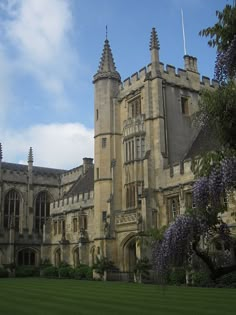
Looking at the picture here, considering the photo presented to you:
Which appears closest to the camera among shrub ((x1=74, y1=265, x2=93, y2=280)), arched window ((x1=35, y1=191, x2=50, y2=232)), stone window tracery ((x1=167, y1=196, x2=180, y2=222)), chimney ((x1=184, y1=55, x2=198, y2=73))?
stone window tracery ((x1=167, y1=196, x2=180, y2=222))

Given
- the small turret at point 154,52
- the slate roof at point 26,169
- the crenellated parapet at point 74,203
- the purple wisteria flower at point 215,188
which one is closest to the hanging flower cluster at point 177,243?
the purple wisteria flower at point 215,188

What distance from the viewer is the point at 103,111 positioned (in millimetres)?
31672

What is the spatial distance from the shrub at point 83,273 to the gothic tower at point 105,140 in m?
1.88

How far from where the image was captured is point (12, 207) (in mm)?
46281

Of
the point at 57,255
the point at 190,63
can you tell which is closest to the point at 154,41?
the point at 190,63

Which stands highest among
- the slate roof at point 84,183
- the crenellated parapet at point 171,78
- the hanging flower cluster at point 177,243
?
the crenellated parapet at point 171,78

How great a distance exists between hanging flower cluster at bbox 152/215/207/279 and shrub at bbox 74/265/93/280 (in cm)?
2313

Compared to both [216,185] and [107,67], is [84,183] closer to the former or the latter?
[107,67]

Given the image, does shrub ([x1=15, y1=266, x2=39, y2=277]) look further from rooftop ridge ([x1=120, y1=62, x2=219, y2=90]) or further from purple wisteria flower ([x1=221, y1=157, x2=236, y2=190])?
purple wisteria flower ([x1=221, y1=157, x2=236, y2=190])

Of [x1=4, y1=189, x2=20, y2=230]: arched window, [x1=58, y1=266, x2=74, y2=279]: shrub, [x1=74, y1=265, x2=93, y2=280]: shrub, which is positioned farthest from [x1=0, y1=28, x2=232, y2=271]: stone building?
[x1=4, y1=189, x2=20, y2=230]: arched window

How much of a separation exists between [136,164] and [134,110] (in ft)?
13.4

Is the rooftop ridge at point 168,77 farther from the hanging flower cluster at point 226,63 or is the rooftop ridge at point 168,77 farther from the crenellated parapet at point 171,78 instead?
the hanging flower cluster at point 226,63

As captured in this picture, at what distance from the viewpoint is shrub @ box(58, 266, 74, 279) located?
31.6 meters

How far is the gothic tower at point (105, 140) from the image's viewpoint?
29.8 meters
